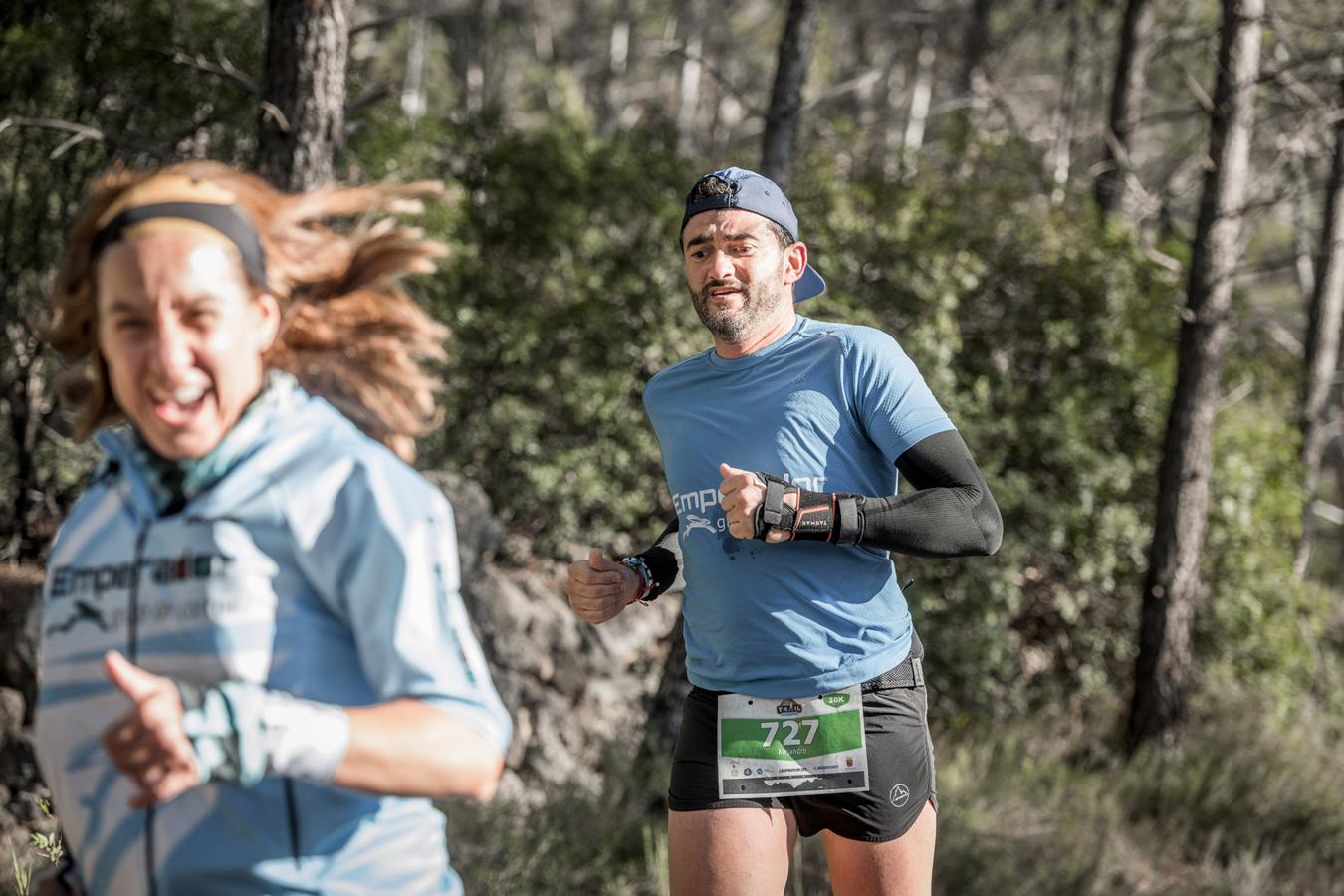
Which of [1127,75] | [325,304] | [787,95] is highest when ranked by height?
[1127,75]

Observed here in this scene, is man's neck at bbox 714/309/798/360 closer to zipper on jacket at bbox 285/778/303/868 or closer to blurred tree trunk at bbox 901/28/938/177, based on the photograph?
zipper on jacket at bbox 285/778/303/868

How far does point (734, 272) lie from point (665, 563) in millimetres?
761

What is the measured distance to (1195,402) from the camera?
7.83 m

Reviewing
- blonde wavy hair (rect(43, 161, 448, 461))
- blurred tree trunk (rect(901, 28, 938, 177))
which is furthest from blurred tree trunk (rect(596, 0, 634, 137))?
blonde wavy hair (rect(43, 161, 448, 461))

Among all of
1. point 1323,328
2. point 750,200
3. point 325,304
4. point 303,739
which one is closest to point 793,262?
point 750,200

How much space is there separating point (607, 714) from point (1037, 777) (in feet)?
8.52

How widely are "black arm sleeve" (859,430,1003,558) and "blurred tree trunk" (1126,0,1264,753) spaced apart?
5.71 meters

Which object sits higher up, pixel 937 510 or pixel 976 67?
pixel 976 67

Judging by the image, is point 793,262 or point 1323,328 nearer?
point 793,262

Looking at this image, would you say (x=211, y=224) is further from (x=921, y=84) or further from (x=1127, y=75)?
(x=921, y=84)

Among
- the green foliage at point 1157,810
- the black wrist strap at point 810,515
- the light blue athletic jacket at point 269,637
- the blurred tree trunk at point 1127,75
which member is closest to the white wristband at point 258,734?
the light blue athletic jacket at point 269,637

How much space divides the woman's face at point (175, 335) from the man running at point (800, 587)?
1.22 meters

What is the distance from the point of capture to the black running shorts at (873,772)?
9.04 ft

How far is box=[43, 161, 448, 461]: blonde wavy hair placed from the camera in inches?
69.1
